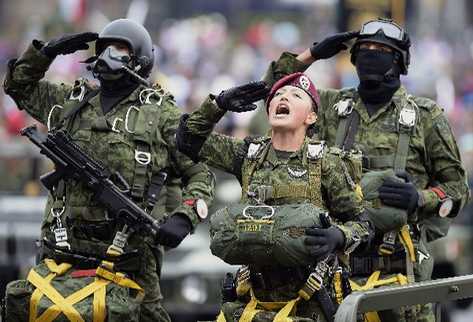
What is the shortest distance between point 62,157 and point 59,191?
26cm

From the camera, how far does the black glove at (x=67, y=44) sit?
1151cm

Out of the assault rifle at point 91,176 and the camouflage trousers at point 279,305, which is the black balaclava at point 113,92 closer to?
the assault rifle at point 91,176

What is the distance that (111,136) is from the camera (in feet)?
37.4

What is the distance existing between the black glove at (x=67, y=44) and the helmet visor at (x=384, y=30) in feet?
5.83

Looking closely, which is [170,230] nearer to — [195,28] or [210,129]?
[210,129]

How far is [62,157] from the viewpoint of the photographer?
11.3m

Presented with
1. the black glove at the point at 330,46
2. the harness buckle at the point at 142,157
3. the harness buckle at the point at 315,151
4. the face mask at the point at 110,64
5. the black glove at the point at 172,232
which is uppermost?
the black glove at the point at 330,46

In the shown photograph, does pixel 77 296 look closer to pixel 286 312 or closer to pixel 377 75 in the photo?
pixel 286 312

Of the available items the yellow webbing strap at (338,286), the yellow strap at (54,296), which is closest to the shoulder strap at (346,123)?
the yellow webbing strap at (338,286)

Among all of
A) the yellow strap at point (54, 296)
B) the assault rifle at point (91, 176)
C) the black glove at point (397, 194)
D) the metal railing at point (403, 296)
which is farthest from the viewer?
the black glove at point (397, 194)

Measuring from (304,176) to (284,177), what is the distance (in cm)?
11

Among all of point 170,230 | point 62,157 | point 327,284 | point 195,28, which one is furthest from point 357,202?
point 195,28

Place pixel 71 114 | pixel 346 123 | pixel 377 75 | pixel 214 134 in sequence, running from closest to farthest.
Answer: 1. pixel 214 134
2. pixel 71 114
3. pixel 377 75
4. pixel 346 123

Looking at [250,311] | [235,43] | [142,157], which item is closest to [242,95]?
[142,157]
